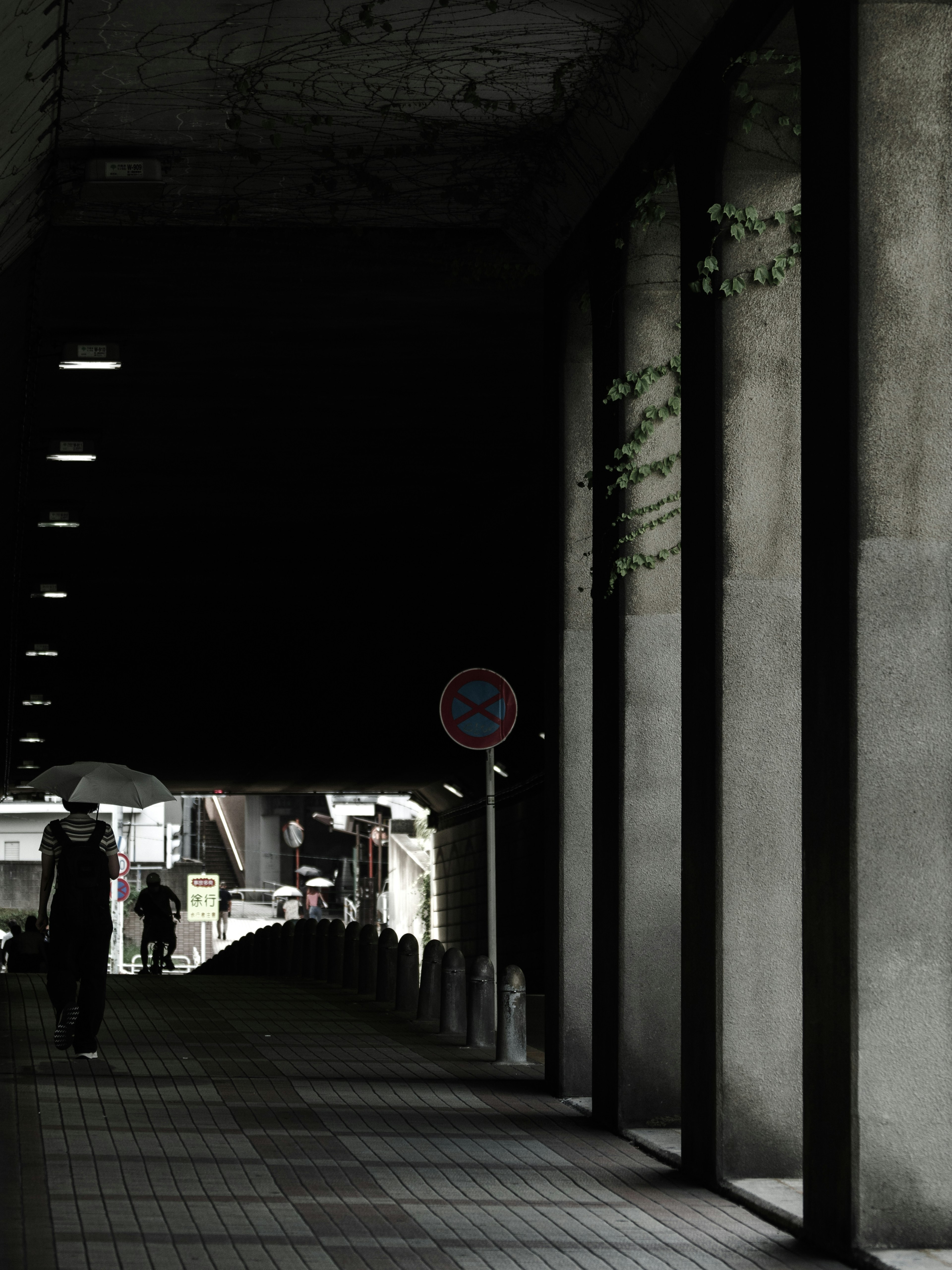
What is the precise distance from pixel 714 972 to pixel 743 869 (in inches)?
18.2

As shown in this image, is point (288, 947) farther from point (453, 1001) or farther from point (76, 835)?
point (76, 835)

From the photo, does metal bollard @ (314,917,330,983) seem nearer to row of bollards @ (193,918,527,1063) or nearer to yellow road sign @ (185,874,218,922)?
row of bollards @ (193,918,527,1063)

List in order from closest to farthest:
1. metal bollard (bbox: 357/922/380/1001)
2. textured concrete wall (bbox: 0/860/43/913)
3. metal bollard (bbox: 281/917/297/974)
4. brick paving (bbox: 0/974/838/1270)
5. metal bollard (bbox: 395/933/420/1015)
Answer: brick paving (bbox: 0/974/838/1270), metal bollard (bbox: 395/933/420/1015), metal bollard (bbox: 357/922/380/1001), metal bollard (bbox: 281/917/297/974), textured concrete wall (bbox: 0/860/43/913)

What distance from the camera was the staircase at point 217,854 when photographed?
9675cm

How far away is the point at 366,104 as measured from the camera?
33.7 ft

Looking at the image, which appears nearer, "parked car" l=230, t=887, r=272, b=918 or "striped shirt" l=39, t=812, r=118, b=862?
"striped shirt" l=39, t=812, r=118, b=862

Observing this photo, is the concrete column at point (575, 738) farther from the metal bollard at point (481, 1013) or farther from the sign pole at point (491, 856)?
the metal bollard at point (481, 1013)

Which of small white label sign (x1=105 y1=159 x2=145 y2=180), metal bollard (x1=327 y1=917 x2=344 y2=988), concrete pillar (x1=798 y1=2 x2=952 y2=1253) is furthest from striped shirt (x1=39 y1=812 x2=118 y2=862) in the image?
metal bollard (x1=327 y1=917 x2=344 y2=988)

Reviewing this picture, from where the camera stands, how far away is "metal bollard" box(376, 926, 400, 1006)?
19031 millimetres

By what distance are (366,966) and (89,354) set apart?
8.43m

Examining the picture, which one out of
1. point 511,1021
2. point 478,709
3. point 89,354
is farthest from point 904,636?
point 89,354

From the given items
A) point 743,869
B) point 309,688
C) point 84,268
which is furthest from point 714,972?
point 309,688

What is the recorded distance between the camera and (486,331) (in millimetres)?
14570

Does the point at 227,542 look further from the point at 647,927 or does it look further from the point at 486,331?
the point at 647,927
